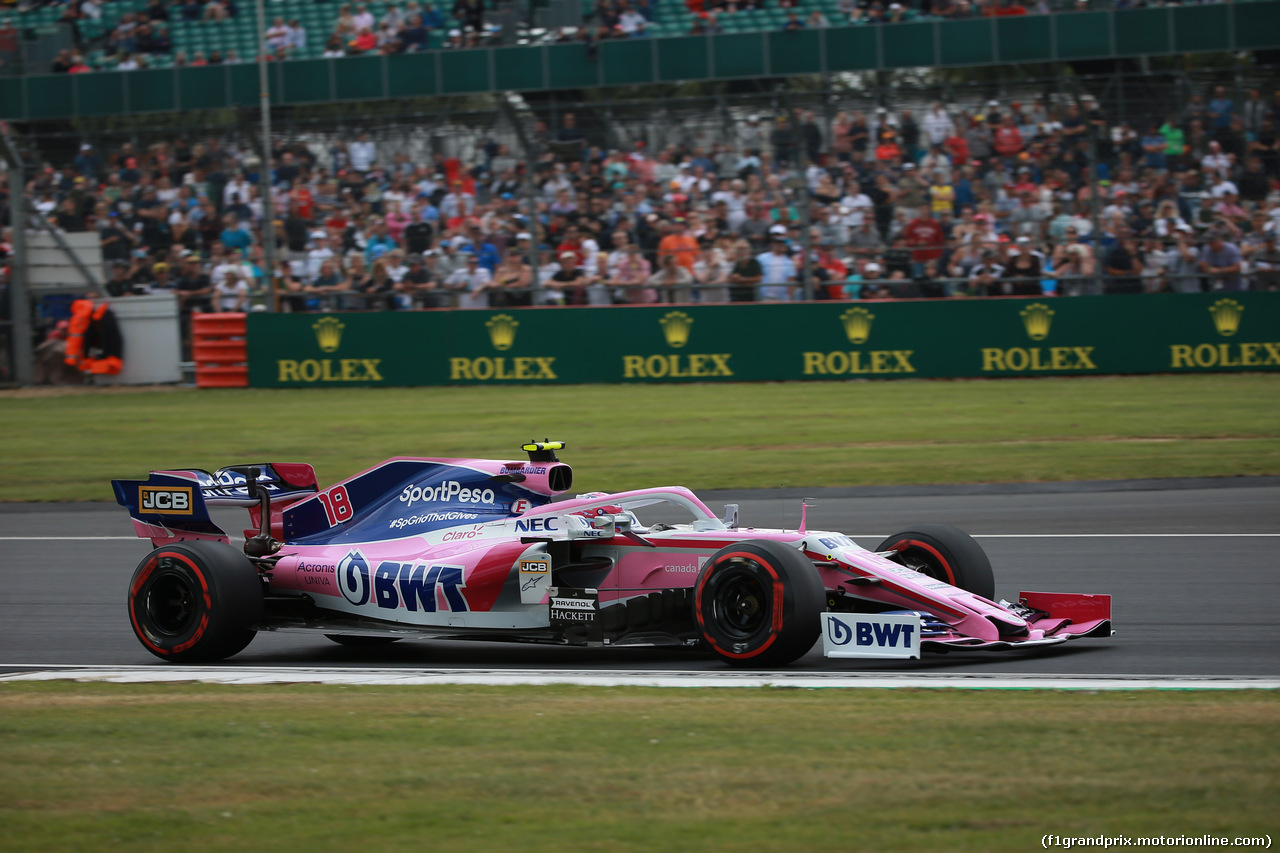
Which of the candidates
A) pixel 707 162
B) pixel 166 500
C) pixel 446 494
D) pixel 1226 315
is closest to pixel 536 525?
pixel 446 494

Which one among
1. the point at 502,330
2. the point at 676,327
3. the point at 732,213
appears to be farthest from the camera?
the point at 502,330

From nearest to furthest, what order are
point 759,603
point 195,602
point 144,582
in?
point 759,603
point 195,602
point 144,582

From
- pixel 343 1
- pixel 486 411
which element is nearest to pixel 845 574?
pixel 486 411

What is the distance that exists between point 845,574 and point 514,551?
169 centimetres

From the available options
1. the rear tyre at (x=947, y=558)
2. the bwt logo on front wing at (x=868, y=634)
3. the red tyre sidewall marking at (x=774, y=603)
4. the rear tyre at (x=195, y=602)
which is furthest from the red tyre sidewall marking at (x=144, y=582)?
the rear tyre at (x=947, y=558)

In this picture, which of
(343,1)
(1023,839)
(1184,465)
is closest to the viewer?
(1023,839)

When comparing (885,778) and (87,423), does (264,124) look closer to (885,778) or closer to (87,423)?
(87,423)

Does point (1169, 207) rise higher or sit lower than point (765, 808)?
higher

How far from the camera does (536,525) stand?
759cm

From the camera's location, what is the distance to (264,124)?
25.3m

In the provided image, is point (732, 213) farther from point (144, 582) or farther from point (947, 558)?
point (144, 582)

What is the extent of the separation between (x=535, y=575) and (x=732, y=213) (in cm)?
1606

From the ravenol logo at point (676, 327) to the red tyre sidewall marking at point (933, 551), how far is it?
1465 cm

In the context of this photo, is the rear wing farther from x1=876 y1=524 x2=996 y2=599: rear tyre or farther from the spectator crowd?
the spectator crowd
